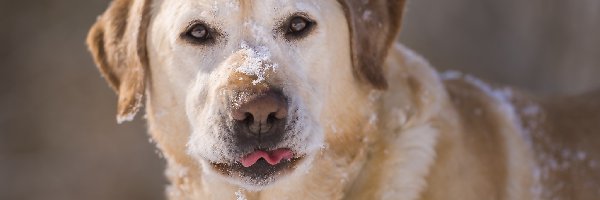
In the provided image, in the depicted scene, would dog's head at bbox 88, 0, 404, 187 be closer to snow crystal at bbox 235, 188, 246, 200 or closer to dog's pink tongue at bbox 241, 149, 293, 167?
dog's pink tongue at bbox 241, 149, 293, 167

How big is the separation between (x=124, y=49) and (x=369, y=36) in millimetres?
951

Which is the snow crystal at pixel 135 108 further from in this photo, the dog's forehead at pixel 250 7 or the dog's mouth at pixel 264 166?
the dog's mouth at pixel 264 166

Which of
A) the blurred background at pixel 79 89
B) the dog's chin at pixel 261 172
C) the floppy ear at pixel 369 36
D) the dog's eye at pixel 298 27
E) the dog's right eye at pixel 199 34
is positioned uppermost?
the blurred background at pixel 79 89

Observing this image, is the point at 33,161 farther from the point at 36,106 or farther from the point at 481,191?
the point at 481,191

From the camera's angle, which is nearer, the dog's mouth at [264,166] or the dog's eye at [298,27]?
the dog's mouth at [264,166]

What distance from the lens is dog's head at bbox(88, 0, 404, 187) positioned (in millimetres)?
2977

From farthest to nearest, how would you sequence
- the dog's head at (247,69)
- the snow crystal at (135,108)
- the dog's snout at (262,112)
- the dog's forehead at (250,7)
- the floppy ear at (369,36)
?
the snow crystal at (135,108) → the floppy ear at (369,36) → the dog's forehead at (250,7) → the dog's head at (247,69) → the dog's snout at (262,112)

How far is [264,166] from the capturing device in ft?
10.0

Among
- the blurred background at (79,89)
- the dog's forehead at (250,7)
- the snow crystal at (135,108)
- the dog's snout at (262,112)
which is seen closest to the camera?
the dog's snout at (262,112)

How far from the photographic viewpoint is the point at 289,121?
9.68ft

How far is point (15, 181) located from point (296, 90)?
4920 millimetres

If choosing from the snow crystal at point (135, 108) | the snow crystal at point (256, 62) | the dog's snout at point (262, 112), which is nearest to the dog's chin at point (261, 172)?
the dog's snout at point (262, 112)

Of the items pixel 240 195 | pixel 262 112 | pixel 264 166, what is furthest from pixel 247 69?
pixel 240 195

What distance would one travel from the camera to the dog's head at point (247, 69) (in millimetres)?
2977
